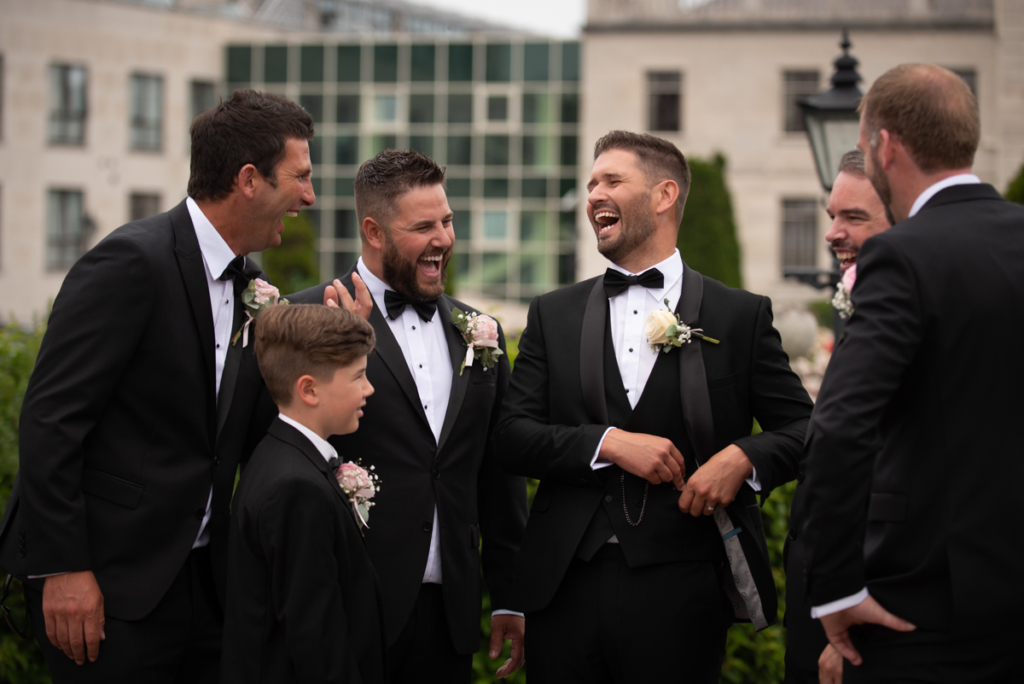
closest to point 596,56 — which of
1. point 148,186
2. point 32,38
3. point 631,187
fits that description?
point 148,186

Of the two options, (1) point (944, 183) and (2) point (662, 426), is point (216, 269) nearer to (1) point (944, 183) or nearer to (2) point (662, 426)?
(2) point (662, 426)

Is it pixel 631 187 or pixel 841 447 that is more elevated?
pixel 631 187

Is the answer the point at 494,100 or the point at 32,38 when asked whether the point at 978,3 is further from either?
the point at 32,38

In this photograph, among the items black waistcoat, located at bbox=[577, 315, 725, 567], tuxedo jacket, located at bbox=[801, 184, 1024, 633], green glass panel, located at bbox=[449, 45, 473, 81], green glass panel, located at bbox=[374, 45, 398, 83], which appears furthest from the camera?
green glass panel, located at bbox=[374, 45, 398, 83]

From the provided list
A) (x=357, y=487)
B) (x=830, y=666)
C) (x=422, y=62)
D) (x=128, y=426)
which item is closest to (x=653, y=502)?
(x=830, y=666)

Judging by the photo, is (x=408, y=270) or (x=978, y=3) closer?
(x=408, y=270)

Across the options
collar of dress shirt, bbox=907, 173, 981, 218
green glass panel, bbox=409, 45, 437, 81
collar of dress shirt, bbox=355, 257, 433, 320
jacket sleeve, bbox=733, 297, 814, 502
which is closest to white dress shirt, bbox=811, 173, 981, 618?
collar of dress shirt, bbox=907, 173, 981, 218

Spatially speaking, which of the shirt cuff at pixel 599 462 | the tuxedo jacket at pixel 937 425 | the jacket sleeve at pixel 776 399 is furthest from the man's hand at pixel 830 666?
the shirt cuff at pixel 599 462

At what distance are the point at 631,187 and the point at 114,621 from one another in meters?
2.43

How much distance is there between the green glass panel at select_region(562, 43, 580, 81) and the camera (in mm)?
30709

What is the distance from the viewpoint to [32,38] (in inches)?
1233

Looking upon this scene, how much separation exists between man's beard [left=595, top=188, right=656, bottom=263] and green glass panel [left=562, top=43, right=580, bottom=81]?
92.6ft

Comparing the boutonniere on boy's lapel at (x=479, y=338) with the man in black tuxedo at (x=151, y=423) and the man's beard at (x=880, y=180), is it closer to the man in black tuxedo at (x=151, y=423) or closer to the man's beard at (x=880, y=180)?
the man in black tuxedo at (x=151, y=423)

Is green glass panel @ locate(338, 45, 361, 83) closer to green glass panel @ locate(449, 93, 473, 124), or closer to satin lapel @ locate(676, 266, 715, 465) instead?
green glass panel @ locate(449, 93, 473, 124)
